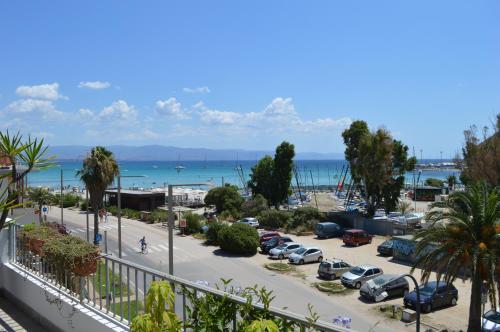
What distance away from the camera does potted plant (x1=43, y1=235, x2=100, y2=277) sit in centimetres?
588

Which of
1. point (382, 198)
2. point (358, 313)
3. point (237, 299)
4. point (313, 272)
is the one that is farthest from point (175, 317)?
point (382, 198)

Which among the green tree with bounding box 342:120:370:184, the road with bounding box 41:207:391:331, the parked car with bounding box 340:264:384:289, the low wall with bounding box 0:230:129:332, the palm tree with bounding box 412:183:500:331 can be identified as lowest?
the road with bounding box 41:207:391:331

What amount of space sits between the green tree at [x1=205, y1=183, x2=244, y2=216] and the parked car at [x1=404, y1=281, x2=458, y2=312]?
37667 millimetres

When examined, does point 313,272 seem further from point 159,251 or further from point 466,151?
point 466,151

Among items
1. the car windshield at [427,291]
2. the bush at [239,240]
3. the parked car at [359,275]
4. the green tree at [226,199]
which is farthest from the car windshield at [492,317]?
the green tree at [226,199]

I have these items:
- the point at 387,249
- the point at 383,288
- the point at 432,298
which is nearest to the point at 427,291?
the point at 432,298

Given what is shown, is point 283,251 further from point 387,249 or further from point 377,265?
point 387,249

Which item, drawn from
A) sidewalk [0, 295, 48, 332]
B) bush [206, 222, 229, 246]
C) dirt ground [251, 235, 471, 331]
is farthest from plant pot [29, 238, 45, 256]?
bush [206, 222, 229, 246]

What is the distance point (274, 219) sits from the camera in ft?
186

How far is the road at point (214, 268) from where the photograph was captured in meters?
26.3

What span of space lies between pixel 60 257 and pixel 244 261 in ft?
111

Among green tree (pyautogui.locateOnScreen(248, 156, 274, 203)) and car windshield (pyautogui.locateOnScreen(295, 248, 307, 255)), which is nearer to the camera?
car windshield (pyautogui.locateOnScreen(295, 248, 307, 255))

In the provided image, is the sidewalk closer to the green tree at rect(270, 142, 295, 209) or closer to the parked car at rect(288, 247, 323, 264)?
the parked car at rect(288, 247, 323, 264)

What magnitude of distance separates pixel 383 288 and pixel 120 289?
2466 centimetres
